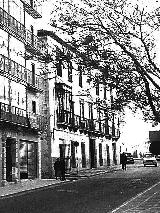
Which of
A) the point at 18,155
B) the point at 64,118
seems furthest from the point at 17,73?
the point at 64,118

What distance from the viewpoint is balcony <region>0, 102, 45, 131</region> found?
27.3 meters

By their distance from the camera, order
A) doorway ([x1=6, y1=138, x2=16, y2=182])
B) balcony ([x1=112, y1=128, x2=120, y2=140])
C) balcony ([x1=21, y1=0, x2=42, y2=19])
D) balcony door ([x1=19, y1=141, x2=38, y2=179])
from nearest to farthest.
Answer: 1. doorway ([x1=6, y1=138, x2=16, y2=182])
2. balcony door ([x1=19, y1=141, x2=38, y2=179])
3. balcony ([x1=21, y1=0, x2=42, y2=19])
4. balcony ([x1=112, y1=128, x2=120, y2=140])

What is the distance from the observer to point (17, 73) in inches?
1211

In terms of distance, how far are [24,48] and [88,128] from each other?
696 inches

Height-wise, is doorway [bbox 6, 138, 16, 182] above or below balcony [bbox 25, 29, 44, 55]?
below

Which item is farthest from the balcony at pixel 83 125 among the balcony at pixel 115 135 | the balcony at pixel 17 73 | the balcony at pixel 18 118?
the balcony at pixel 115 135

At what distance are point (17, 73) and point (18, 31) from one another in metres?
2.96

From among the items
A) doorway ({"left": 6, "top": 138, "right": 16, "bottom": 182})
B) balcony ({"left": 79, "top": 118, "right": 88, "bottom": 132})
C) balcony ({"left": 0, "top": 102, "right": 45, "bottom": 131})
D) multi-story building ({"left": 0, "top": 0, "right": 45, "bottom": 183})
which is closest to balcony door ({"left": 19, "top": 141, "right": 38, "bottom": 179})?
multi-story building ({"left": 0, "top": 0, "right": 45, "bottom": 183})

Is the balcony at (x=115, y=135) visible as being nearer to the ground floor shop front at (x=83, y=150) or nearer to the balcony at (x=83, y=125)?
the ground floor shop front at (x=83, y=150)

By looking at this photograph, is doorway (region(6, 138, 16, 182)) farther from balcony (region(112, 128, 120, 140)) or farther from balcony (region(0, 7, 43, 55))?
balcony (region(112, 128, 120, 140))

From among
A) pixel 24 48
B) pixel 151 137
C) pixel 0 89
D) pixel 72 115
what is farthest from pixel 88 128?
pixel 151 137

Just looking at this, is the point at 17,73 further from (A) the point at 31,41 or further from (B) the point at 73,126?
(B) the point at 73,126

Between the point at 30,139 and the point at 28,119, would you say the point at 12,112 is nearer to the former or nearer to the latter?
the point at 28,119

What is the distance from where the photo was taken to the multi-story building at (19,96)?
28453mm
